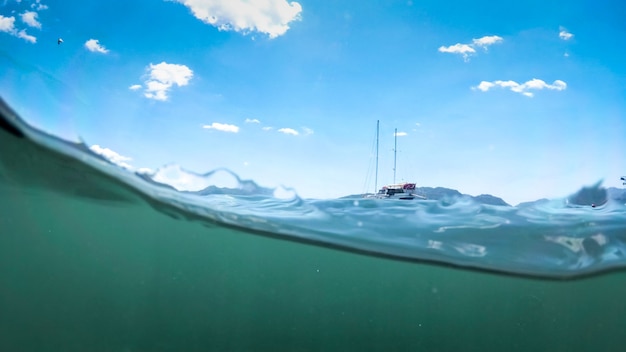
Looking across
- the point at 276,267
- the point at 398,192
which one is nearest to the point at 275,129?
the point at 398,192

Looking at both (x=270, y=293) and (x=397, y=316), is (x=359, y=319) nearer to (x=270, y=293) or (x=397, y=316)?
(x=397, y=316)

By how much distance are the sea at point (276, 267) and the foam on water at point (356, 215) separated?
0.05m

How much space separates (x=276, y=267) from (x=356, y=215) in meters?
7.51

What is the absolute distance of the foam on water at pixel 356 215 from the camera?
807cm

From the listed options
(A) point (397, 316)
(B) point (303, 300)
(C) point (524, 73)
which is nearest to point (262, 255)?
(B) point (303, 300)

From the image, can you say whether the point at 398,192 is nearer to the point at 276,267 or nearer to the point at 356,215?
the point at 356,215

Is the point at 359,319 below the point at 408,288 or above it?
below

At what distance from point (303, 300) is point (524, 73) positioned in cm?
1480

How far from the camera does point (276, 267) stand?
15.8 meters

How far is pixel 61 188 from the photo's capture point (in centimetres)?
996

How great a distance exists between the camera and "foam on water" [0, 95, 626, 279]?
26.5ft

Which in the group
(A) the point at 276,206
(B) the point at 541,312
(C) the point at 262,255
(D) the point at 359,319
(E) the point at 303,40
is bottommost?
(D) the point at 359,319

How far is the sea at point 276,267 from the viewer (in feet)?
29.4

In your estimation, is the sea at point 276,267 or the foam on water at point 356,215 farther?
the sea at point 276,267
